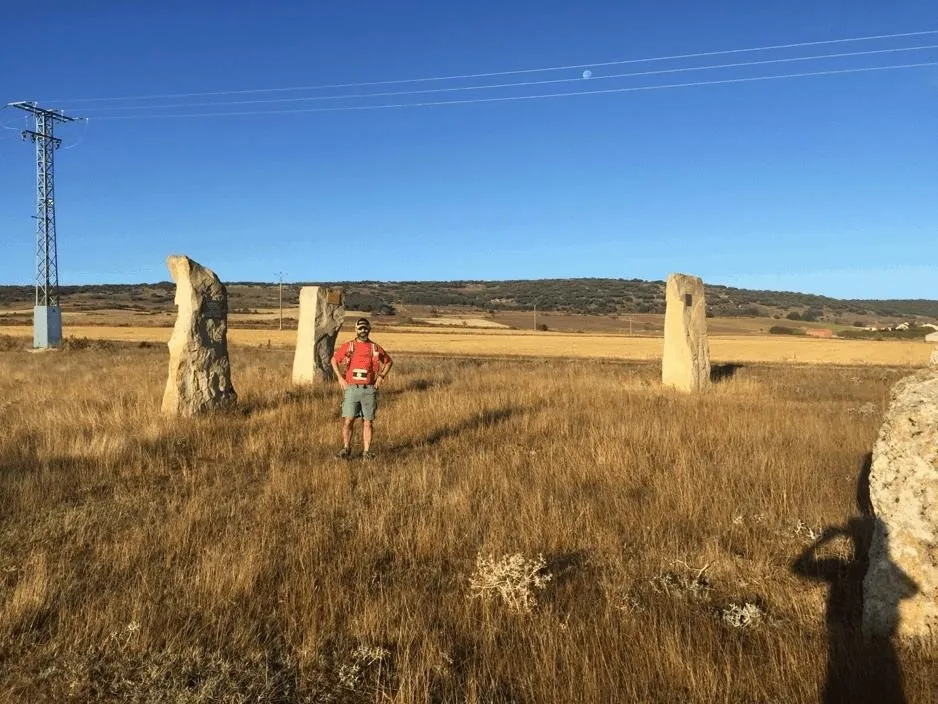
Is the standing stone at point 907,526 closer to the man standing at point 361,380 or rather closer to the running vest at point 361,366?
the man standing at point 361,380

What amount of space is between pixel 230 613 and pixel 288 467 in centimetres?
351

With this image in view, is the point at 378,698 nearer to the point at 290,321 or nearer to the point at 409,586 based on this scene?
the point at 409,586

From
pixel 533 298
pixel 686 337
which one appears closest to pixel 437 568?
pixel 686 337

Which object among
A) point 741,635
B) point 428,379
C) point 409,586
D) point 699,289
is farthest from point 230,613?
point 699,289

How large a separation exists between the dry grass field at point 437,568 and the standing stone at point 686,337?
6089 mm

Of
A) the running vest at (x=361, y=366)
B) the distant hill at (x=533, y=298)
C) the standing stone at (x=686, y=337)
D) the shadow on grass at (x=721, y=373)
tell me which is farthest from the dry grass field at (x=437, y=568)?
the distant hill at (x=533, y=298)

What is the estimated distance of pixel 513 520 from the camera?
17.2ft

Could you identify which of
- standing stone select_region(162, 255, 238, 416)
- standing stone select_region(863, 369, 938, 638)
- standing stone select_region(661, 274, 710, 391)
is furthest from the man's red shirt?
standing stone select_region(661, 274, 710, 391)

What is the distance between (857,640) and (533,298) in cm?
11167

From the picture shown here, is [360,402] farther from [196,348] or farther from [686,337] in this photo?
[686,337]

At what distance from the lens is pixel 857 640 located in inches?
130

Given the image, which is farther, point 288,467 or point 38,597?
point 288,467

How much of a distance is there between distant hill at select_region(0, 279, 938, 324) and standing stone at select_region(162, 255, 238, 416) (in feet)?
243

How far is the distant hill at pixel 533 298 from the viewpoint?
100000 mm
